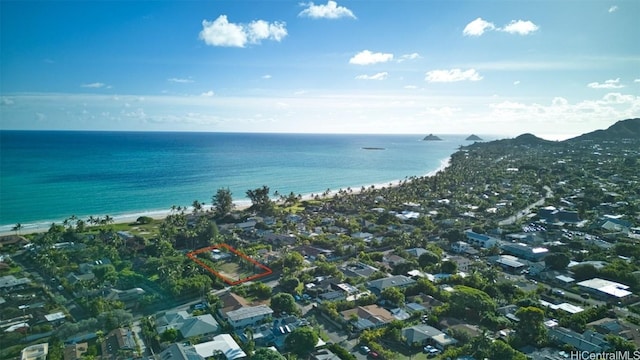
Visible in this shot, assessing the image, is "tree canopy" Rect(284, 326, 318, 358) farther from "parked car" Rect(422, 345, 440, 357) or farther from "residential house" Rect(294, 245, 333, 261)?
"residential house" Rect(294, 245, 333, 261)

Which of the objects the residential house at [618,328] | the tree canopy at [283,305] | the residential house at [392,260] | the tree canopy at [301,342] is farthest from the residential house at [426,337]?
the residential house at [392,260]

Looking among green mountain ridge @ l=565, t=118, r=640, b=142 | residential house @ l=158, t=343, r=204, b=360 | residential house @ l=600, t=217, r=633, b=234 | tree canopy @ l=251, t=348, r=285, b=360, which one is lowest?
residential house @ l=158, t=343, r=204, b=360

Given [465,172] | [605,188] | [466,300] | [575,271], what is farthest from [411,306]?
[465,172]

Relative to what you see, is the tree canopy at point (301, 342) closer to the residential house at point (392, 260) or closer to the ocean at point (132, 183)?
the residential house at point (392, 260)

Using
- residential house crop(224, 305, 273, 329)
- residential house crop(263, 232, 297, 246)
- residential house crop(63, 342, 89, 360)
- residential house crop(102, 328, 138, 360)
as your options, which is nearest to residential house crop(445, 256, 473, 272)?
residential house crop(263, 232, 297, 246)

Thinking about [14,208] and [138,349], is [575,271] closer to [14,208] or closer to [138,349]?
[138,349]
